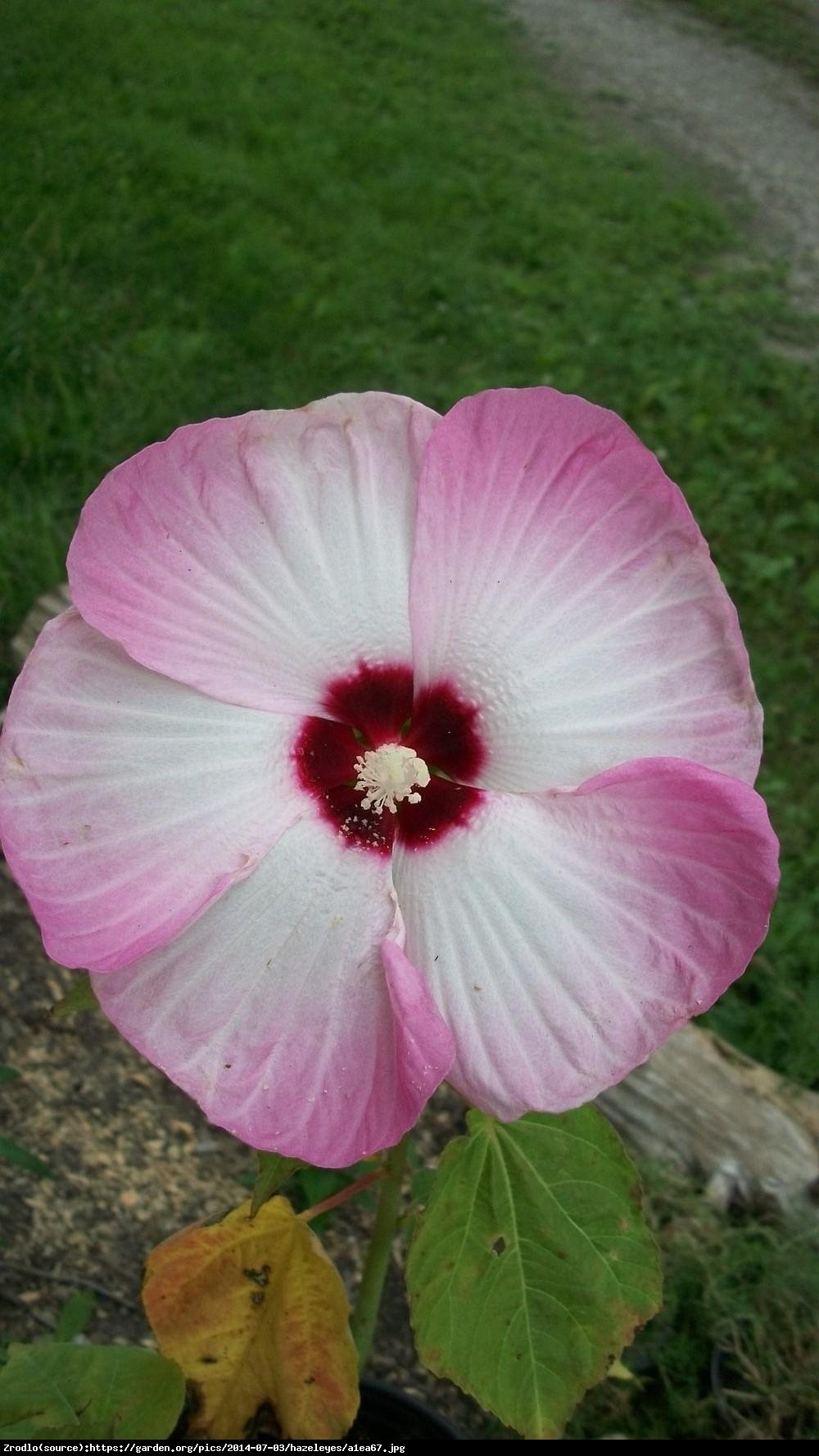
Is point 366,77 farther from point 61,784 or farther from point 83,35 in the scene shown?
point 61,784

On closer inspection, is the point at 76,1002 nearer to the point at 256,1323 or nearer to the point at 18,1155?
the point at 256,1323

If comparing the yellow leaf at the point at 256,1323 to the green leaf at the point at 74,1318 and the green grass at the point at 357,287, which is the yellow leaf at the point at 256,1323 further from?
the green grass at the point at 357,287

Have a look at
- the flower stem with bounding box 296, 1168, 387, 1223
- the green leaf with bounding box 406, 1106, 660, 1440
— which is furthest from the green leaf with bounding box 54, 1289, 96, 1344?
the green leaf with bounding box 406, 1106, 660, 1440

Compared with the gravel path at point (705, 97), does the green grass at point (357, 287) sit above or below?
below

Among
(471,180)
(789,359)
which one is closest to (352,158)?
(471,180)

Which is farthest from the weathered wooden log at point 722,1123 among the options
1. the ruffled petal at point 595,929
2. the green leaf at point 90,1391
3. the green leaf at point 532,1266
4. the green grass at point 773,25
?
the green grass at point 773,25

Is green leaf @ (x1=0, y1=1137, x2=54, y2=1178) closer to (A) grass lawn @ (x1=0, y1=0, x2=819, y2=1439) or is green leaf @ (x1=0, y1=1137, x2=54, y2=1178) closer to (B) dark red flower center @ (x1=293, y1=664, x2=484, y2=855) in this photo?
(B) dark red flower center @ (x1=293, y1=664, x2=484, y2=855)

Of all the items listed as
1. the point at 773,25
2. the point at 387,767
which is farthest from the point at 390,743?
the point at 773,25
